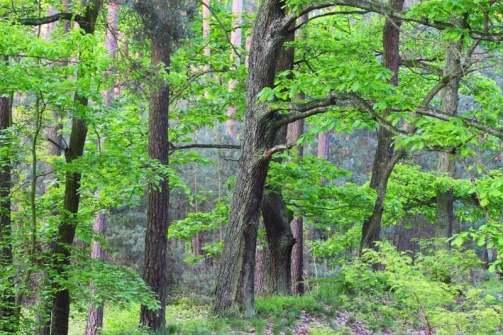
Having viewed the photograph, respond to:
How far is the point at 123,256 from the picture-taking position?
24406 millimetres

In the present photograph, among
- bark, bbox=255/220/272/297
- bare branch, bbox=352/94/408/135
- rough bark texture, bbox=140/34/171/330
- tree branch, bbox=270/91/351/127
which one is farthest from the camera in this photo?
bark, bbox=255/220/272/297

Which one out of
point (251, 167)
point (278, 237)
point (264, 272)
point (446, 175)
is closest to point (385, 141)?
point (446, 175)

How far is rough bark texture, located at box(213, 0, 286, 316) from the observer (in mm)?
9523

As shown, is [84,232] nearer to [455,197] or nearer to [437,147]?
[437,147]

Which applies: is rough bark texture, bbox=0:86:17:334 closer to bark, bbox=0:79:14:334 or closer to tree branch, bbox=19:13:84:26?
bark, bbox=0:79:14:334

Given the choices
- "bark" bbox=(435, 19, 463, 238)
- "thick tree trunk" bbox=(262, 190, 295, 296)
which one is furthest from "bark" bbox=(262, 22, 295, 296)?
"bark" bbox=(435, 19, 463, 238)

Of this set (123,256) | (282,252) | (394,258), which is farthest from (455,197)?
(123,256)

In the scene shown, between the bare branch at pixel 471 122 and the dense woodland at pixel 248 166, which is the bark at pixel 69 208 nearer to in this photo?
the dense woodland at pixel 248 166

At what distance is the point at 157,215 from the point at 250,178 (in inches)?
85.5

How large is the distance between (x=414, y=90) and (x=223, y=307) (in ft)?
26.9

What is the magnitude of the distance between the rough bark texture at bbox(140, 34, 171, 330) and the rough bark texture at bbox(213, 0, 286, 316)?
4.87ft

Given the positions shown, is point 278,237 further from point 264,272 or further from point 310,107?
point 310,107

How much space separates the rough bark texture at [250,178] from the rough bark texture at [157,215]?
58.4 inches

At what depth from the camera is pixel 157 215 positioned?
1080 cm
